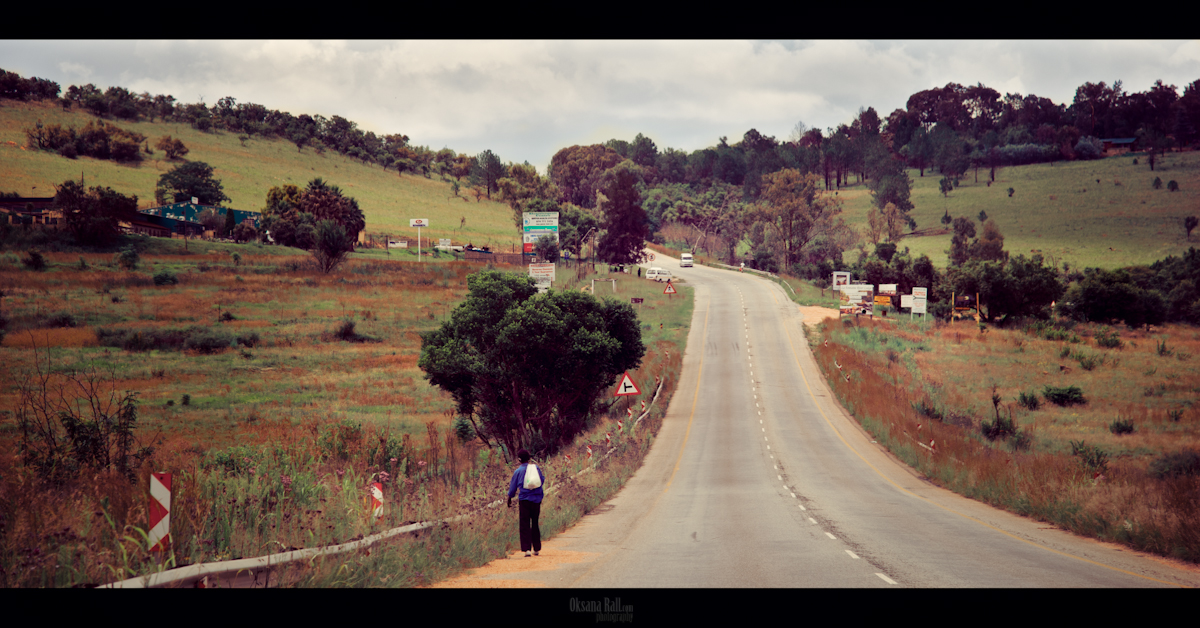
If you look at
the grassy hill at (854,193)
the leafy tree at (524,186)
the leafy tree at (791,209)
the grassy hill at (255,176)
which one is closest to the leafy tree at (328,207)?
the grassy hill at (854,193)

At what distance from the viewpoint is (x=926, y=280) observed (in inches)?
3440

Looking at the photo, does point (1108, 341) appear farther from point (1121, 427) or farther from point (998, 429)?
point (998, 429)

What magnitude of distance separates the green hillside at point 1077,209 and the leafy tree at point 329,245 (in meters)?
98.6

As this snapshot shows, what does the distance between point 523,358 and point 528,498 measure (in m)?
Answer: 20.4

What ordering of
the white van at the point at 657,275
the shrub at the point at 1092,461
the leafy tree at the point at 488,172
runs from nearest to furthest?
the shrub at the point at 1092,461, the white van at the point at 657,275, the leafy tree at the point at 488,172

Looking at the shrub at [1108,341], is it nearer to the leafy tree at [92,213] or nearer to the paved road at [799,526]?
the paved road at [799,526]

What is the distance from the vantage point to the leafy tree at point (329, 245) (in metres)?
84.9

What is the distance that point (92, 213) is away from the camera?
8012 centimetres

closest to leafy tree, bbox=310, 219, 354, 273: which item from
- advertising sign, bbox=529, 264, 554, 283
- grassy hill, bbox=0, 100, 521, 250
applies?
grassy hill, bbox=0, 100, 521, 250

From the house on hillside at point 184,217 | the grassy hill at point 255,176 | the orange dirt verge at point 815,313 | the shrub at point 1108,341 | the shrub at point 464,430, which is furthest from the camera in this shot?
the grassy hill at point 255,176

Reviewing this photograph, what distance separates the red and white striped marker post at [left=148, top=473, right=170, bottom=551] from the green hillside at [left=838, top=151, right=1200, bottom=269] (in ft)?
421

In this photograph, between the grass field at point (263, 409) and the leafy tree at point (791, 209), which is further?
the leafy tree at point (791, 209)

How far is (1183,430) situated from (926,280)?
172 ft
